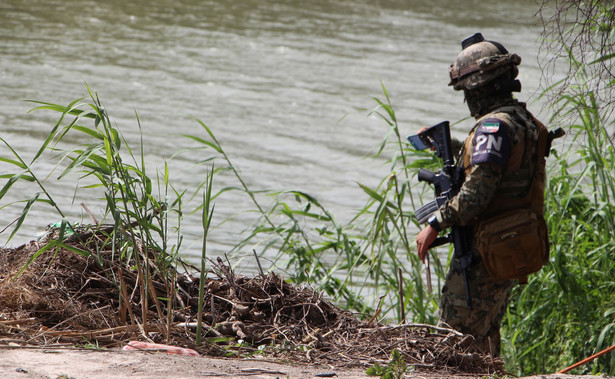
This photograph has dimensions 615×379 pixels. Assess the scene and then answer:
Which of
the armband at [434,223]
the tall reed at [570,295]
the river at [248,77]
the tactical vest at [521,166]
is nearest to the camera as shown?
the tactical vest at [521,166]

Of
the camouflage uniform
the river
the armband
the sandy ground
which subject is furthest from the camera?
the river

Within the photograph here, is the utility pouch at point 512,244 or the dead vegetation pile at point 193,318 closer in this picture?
the dead vegetation pile at point 193,318

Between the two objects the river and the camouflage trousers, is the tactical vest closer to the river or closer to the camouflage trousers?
the camouflage trousers

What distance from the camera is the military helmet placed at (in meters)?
4.23

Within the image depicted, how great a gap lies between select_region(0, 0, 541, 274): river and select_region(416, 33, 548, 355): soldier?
6.94 ft

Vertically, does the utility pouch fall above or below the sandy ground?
above

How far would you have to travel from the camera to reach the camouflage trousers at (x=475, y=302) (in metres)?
4.37

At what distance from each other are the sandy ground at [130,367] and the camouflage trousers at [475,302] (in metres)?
1.04

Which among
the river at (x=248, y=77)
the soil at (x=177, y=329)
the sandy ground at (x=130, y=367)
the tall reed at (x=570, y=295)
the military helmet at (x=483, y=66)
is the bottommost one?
the sandy ground at (x=130, y=367)

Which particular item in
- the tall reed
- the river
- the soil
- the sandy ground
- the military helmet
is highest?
the river

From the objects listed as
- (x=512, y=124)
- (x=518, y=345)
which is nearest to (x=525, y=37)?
(x=518, y=345)

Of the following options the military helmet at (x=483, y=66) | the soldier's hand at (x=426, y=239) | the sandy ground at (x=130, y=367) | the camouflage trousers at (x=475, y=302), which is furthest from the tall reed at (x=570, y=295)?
the sandy ground at (x=130, y=367)

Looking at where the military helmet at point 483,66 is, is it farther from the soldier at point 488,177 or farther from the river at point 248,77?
the river at point 248,77

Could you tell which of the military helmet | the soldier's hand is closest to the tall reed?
the military helmet
